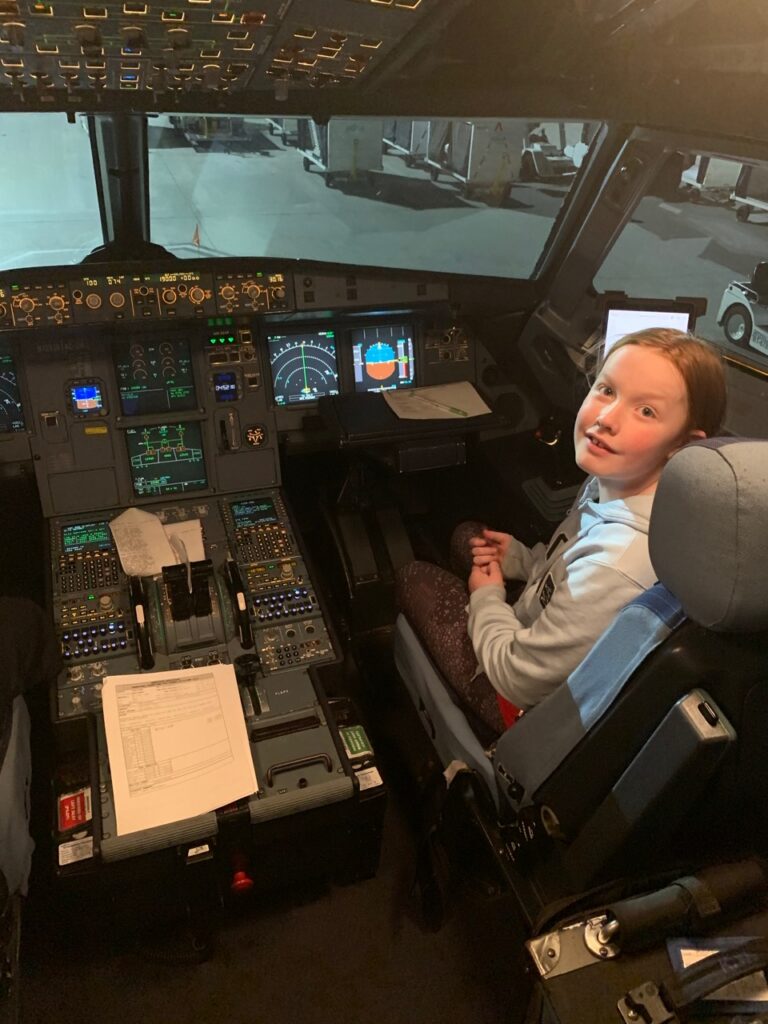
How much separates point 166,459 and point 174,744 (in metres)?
1.07

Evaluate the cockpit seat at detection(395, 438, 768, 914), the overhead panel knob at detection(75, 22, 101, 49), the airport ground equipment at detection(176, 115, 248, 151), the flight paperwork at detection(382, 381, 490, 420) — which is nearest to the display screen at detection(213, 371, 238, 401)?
the flight paperwork at detection(382, 381, 490, 420)

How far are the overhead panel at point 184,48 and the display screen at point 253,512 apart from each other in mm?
1157

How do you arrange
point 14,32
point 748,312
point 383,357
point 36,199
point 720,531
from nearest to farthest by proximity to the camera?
point 720,531
point 14,32
point 383,357
point 748,312
point 36,199

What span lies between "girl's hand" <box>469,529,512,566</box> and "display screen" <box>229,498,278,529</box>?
0.74m

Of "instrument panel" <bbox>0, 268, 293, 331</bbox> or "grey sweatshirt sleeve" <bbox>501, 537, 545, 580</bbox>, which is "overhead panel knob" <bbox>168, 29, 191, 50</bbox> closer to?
"instrument panel" <bbox>0, 268, 293, 331</bbox>

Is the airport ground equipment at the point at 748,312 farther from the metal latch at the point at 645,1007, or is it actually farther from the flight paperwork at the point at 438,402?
the metal latch at the point at 645,1007

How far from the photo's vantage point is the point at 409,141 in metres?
4.10

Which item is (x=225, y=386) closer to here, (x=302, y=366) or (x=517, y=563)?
(x=302, y=366)

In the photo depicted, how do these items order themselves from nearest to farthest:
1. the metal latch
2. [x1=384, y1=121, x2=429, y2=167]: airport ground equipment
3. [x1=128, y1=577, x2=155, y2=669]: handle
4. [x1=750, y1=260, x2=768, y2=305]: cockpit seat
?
1. the metal latch
2. [x1=128, y1=577, x2=155, y2=669]: handle
3. [x1=750, y1=260, x2=768, y2=305]: cockpit seat
4. [x1=384, y1=121, x2=429, y2=167]: airport ground equipment

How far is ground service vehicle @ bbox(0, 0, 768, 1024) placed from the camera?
1517 millimetres

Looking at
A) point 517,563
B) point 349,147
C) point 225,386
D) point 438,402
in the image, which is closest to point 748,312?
point 438,402

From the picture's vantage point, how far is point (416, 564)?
2.02 m

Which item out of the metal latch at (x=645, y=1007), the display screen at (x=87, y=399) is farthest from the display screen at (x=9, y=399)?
the metal latch at (x=645, y=1007)

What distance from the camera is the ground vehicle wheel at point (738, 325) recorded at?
2.75 metres
